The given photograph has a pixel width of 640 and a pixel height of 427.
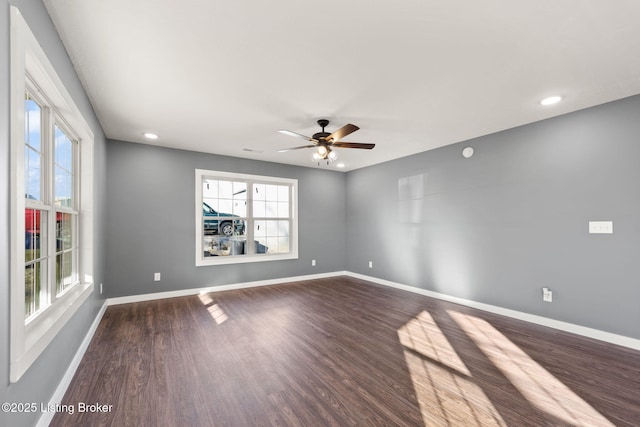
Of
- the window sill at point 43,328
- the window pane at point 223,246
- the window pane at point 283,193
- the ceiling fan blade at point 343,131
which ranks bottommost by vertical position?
the window sill at point 43,328

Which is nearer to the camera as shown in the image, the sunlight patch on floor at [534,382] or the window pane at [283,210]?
the sunlight patch on floor at [534,382]

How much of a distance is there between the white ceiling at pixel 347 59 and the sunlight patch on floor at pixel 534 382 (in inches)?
101

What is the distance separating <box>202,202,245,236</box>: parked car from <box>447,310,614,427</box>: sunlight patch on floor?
4.15 m

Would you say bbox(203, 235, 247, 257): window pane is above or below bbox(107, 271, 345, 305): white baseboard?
above

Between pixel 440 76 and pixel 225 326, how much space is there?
3521 mm

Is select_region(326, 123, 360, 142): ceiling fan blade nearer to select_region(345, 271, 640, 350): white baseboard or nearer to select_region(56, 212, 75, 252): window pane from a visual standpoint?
select_region(56, 212, 75, 252): window pane

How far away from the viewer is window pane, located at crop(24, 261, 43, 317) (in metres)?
1.73

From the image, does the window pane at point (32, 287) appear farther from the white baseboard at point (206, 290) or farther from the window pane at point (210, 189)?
the window pane at point (210, 189)

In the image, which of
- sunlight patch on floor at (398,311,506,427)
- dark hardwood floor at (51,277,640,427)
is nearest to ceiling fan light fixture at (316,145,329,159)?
dark hardwood floor at (51,277,640,427)

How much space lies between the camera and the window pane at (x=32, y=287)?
1733mm

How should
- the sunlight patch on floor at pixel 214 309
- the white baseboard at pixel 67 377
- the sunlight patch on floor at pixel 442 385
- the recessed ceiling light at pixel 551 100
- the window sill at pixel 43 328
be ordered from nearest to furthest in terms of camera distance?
the window sill at pixel 43 328, the white baseboard at pixel 67 377, the sunlight patch on floor at pixel 442 385, the recessed ceiling light at pixel 551 100, the sunlight patch on floor at pixel 214 309

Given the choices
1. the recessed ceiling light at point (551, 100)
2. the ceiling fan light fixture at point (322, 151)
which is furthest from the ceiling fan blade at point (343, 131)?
the recessed ceiling light at point (551, 100)

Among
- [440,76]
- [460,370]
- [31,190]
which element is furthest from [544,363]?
[31,190]

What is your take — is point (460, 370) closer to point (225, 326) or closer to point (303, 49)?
point (225, 326)
